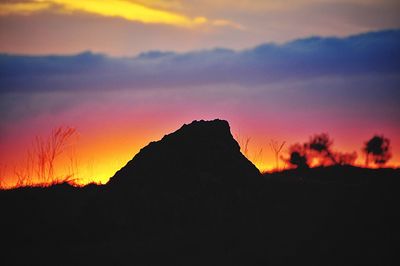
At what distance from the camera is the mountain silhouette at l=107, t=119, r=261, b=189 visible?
11.4m

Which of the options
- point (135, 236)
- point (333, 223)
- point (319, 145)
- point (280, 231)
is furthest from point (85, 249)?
point (319, 145)

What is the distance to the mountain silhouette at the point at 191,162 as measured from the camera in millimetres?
11367

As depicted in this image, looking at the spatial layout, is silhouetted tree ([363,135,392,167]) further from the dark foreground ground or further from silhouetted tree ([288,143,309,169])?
the dark foreground ground

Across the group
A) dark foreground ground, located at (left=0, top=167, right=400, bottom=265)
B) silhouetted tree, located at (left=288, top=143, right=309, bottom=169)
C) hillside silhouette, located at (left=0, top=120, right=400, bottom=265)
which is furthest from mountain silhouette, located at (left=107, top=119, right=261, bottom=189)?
silhouetted tree, located at (left=288, top=143, right=309, bottom=169)

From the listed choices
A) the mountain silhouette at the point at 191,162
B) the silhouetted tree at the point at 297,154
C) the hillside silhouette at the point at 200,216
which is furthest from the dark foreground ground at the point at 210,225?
the silhouetted tree at the point at 297,154

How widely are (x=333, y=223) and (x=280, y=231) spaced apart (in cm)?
106

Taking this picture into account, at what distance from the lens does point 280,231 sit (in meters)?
10.2

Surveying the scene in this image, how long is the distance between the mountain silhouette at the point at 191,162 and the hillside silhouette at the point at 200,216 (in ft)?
0.07

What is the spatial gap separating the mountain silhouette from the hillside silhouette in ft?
0.07

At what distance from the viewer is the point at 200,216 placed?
10688 mm

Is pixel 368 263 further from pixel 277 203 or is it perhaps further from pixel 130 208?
pixel 130 208

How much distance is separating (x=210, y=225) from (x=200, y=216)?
0.32 m

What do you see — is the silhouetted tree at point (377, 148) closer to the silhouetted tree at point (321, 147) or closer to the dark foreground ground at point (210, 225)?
the silhouetted tree at point (321, 147)

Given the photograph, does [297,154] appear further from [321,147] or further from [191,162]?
[191,162]
